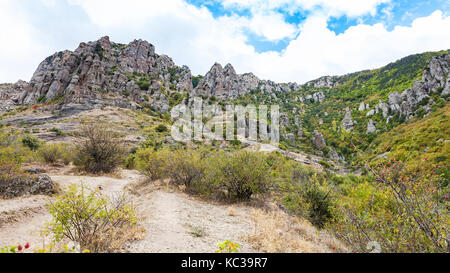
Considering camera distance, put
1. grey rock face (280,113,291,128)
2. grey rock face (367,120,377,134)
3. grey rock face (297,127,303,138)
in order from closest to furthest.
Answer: grey rock face (367,120,377,134) < grey rock face (297,127,303,138) < grey rock face (280,113,291,128)

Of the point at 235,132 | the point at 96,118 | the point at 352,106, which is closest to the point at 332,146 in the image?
the point at 352,106

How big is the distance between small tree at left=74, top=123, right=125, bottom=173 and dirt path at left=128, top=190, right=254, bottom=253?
10932 mm

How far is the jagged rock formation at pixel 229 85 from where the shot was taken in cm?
9756

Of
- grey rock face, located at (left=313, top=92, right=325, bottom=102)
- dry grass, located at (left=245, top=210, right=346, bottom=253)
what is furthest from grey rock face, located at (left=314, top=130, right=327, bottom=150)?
dry grass, located at (left=245, top=210, right=346, bottom=253)

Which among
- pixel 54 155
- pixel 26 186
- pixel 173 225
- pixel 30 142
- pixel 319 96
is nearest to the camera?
pixel 173 225

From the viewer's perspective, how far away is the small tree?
57.4ft

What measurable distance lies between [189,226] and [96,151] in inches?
Result: 631

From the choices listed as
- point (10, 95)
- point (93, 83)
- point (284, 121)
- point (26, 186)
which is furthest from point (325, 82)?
point (10, 95)

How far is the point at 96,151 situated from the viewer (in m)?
17.7

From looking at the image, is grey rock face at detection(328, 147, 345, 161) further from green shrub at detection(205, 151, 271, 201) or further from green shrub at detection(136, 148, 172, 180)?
green shrub at detection(136, 148, 172, 180)

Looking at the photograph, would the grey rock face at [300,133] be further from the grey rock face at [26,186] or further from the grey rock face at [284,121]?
the grey rock face at [26,186]

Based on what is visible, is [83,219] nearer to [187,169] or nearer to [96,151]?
[187,169]

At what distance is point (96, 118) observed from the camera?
45.9 metres

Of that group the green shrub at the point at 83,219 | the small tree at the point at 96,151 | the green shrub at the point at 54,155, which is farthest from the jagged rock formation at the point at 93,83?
the green shrub at the point at 83,219
